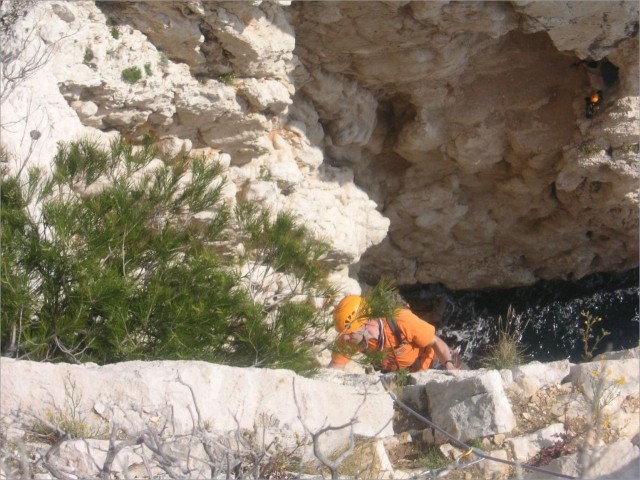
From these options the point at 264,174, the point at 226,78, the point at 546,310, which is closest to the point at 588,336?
the point at 264,174

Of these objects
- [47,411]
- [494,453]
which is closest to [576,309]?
[494,453]

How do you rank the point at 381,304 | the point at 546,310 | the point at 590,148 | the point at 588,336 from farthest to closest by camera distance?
the point at 546,310
the point at 590,148
the point at 588,336
the point at 381,304

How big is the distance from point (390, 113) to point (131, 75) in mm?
3370

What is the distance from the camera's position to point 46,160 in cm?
440

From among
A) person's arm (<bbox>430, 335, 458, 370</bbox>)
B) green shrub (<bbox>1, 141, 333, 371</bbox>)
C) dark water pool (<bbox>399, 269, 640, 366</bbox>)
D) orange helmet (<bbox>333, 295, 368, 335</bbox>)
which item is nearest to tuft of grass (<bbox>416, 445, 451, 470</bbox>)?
green shrub (<bbox>1, 141, 333, 371</bbox>)

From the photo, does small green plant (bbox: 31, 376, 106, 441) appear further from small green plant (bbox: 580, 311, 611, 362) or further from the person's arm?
the person's arm

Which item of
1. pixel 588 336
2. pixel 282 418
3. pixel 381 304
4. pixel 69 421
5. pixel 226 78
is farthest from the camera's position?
pixel 226 78

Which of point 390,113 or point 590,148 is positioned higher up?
point 590,148

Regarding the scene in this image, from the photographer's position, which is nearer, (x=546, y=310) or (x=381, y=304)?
(x=381, y=304)

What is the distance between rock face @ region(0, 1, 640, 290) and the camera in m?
5.19

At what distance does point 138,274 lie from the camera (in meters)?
4.09

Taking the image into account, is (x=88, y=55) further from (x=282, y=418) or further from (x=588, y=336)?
(x=588, y=336)

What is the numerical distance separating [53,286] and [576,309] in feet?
23.5

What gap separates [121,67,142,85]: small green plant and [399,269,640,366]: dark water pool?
16.5 feet
